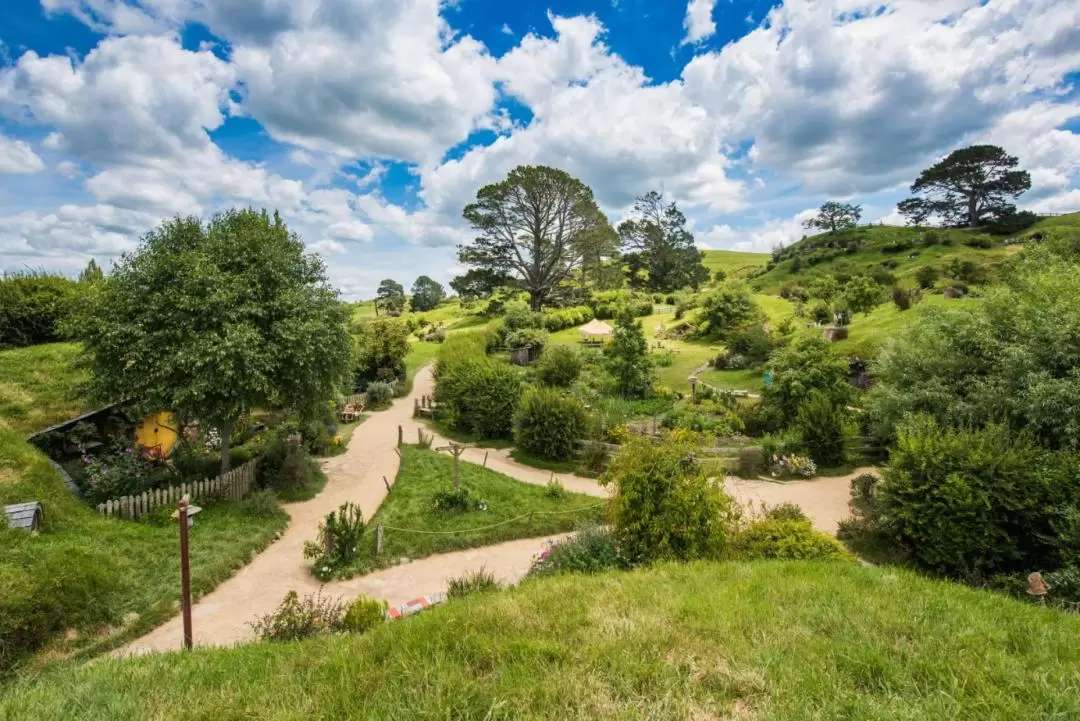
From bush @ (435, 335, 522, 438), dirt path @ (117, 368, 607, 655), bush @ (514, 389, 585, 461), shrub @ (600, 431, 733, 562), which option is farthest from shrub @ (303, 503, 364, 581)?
bush @ (435, 335, 522, 438)

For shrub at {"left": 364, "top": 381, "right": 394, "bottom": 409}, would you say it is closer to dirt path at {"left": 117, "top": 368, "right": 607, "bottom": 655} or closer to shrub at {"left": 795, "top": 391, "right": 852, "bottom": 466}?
dirt path at {"left": 117, "top": 368, "right": 607, "bottom": 655}

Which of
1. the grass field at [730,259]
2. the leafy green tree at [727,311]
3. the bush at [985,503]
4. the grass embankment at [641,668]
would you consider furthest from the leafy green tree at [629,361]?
the grass field at [730,259]

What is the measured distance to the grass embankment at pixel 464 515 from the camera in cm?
1105

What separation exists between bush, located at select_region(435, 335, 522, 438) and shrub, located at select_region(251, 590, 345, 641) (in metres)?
10.8

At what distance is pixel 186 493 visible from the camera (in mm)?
10547

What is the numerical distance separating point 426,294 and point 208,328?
68592mm

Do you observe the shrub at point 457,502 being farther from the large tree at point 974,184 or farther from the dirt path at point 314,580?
the large tree at point 974,184

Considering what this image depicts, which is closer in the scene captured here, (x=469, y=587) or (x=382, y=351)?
(x=469, y=587)

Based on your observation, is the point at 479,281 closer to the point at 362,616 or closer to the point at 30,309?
the point at 30,309

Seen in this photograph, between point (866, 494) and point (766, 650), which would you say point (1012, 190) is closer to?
point (866, 494)

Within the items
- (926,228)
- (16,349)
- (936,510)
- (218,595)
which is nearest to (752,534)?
(936,510)

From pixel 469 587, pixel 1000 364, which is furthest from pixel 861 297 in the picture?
pixel 469 587

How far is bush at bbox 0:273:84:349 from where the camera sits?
656 inches

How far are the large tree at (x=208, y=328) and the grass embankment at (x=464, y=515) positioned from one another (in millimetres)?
4151
